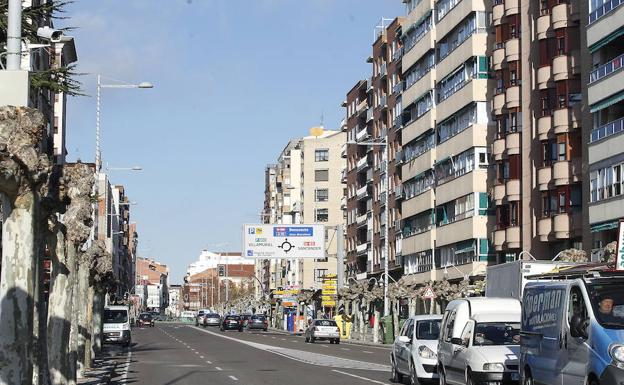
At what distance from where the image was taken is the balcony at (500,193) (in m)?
70.6

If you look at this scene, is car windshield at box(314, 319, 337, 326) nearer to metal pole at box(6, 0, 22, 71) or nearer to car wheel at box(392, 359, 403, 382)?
car wheel at box(392, 359, 403, 382)

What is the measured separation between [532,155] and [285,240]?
958 inches

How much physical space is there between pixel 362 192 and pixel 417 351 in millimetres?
91638

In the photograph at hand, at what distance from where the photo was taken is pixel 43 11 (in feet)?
82.0

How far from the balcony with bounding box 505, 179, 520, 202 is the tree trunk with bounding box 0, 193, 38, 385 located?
53.6 meters

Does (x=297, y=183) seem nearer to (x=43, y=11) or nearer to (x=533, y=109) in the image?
(x=533, y=109)

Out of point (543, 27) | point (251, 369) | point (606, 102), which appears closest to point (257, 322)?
point (543, 27)

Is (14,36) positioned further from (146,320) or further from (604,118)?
(146,320)

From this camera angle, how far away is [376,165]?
368 feet

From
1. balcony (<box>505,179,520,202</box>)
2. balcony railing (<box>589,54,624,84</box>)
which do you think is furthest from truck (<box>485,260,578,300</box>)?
balcony (<box>505,179,520,202</box>)

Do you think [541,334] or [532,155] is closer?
[541,334]

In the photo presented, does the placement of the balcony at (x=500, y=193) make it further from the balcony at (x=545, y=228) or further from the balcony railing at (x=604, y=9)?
the balcony railing at (x=604, y=9)

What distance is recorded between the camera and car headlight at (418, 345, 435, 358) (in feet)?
89.5

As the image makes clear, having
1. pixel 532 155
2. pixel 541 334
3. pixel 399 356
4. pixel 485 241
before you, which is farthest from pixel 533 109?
pixel 541 334
